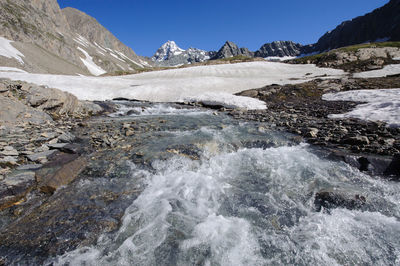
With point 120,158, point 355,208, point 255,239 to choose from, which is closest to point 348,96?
point 355,208

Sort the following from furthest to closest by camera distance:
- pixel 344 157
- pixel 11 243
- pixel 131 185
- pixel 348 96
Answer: pixel 348 96, pixel 344 157, pixel 131 185, pixel 11 243

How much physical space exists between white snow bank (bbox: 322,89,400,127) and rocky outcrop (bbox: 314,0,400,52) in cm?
18062

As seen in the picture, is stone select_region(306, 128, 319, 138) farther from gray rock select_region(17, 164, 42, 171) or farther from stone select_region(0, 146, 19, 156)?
stone select_region(0, 146, 19, 156)

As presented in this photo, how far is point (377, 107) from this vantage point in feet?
37.7

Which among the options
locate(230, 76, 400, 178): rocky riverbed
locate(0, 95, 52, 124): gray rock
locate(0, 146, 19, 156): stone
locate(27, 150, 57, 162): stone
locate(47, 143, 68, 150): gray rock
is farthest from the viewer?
locate(0, 95, 52, 124): gray rock

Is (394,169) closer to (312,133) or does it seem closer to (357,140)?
(357,140)

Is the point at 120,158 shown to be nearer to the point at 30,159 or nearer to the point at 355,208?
the point at 30,159

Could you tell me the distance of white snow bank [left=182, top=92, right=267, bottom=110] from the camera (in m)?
17.3

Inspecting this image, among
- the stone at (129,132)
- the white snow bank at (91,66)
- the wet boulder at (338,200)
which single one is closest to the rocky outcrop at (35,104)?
the stone at (129,132)

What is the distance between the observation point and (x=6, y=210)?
4.09 m

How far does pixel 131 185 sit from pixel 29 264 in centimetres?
254

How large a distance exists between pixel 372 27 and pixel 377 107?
221 meters

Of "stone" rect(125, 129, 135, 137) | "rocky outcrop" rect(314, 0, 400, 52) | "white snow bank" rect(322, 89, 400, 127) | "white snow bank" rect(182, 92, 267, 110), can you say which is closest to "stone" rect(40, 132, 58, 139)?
"stone" rect(125, 129, 135, 137)

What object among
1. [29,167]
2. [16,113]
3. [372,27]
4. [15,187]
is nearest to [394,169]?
[15,187]
